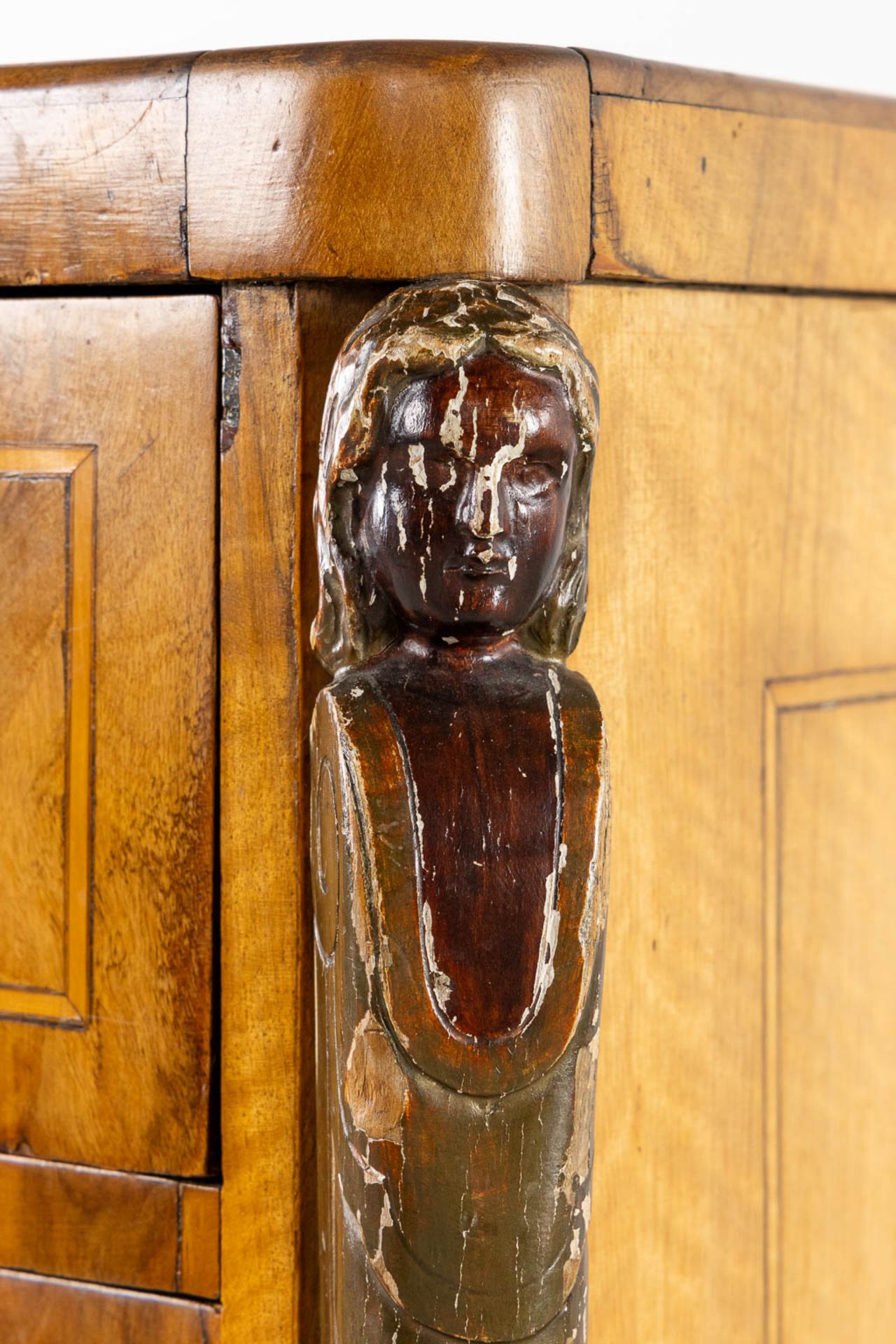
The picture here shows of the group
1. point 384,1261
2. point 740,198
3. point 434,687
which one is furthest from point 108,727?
point 740,198

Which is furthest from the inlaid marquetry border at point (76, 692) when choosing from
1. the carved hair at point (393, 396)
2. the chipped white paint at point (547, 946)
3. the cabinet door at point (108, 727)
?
the chipped white paint at point (547, 946)

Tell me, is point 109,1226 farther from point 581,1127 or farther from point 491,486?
point 491,486

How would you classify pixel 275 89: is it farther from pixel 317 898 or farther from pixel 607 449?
pixel 317 898

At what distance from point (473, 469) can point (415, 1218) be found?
0.30 meters

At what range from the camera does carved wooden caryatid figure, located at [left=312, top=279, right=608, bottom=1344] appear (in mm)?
730

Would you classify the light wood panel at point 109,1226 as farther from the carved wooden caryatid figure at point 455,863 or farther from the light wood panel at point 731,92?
the light wood panel at point 731,92

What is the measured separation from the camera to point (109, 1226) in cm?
85

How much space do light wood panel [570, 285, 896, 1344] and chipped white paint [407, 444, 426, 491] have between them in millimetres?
132

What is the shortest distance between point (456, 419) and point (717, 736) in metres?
0.27

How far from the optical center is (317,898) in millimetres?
770

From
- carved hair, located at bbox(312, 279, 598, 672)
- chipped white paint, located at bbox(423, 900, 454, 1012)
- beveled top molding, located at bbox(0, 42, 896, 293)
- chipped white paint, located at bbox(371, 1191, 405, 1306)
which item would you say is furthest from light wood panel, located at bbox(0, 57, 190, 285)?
chipped white paint, located at bbox(371, 1191, 405, 1306)

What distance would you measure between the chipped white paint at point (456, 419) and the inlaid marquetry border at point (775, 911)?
29cm

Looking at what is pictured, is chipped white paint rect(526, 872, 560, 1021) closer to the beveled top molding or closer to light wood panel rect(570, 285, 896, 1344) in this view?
light wood panel rect(570, 285, 896, 1344)

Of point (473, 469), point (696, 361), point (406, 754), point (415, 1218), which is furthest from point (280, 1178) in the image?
point (696, 361)
